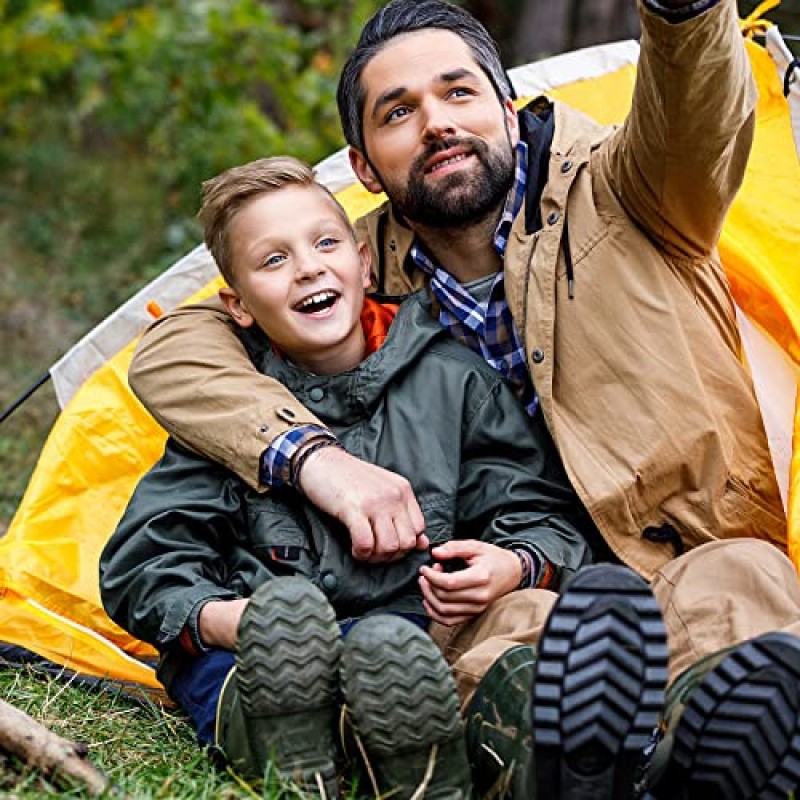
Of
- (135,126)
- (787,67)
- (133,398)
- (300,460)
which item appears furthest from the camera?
(135,126)

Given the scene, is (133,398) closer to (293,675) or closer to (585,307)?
(585,307)

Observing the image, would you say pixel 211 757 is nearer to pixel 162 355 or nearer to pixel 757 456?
pixel 162 355

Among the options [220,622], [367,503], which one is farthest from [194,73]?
[220,622]

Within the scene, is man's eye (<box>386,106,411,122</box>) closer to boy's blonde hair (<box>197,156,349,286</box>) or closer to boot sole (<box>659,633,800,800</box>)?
boy's blonde hair (<box>197,156,349,286</box>)

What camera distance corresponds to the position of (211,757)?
2188 millimetres

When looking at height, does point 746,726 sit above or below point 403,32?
below

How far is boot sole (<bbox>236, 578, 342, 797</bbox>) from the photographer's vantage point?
182cm

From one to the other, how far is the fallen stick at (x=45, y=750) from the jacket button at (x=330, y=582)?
23.3 inches

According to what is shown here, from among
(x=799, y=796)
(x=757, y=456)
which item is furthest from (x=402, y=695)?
(x=757, y=456)

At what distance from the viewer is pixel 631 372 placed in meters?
2.56

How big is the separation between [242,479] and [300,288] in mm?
395

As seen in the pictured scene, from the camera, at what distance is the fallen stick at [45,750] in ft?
6.28

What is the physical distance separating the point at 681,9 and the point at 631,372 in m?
0.73

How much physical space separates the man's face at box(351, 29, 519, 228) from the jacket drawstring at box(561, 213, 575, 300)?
0.57ft
